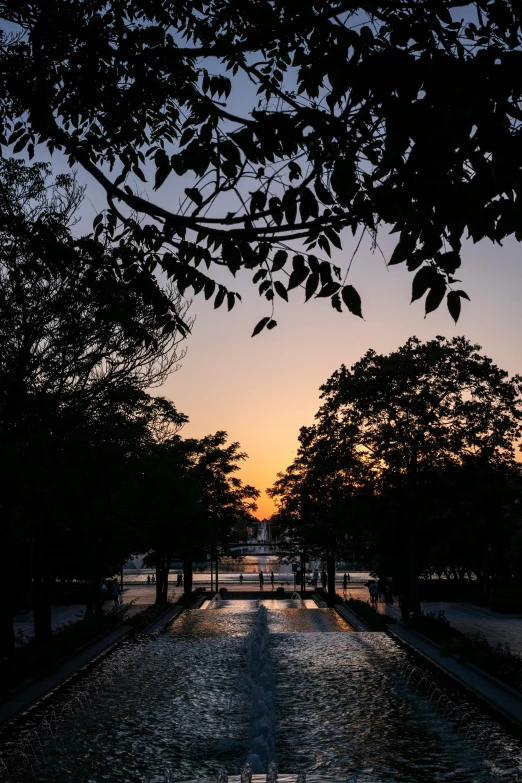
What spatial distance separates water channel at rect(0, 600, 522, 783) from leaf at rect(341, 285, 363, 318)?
6774mm

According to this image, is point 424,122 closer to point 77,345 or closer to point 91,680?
point 77,345

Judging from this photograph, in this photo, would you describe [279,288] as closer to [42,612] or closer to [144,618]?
[42,612]

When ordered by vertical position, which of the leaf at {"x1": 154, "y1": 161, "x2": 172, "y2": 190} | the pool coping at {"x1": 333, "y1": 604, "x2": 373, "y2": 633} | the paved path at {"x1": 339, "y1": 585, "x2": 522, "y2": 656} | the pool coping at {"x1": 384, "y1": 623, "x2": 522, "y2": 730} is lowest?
the paved path at {"x1": 339, "y1": 585, "x2": 522, "y2": 656}

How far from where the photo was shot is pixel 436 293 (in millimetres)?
5316

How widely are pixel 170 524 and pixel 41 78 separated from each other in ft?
128

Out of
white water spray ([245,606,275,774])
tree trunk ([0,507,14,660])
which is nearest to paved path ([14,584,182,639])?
tree trunk ([0,507,14,660])

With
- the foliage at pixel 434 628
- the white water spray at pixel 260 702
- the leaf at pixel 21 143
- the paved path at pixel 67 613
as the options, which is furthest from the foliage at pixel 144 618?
the leaf at pixel 21 143

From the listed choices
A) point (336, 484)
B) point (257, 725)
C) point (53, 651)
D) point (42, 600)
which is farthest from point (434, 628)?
point (257, 725)

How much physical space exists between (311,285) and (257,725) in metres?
8.76

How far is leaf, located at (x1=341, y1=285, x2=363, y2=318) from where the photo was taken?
235 inches

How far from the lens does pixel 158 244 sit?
7.64 meters

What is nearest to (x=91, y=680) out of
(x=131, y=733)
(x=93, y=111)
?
(x=131, y=733)

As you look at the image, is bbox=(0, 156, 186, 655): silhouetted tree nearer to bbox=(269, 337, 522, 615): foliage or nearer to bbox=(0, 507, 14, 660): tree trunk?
bbox=(0, 507, 14, 660): tree trunk

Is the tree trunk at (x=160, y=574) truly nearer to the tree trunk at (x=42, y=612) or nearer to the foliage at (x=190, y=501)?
the foliage at (x=190, y=501)
